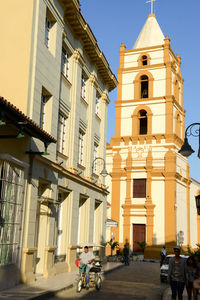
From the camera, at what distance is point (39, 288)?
1248 centimetres

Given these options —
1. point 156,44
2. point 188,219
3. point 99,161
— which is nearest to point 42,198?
point 99,161

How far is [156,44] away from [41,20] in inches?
1199

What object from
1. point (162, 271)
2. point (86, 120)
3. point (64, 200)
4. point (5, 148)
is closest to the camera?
point (5, 148)

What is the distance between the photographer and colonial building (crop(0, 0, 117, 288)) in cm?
1246

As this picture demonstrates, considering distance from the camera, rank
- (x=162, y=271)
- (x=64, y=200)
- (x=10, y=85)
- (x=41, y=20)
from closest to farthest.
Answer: (x=10, y=85) → (x=41, y=20) → (x=162, y=271) → (x=64, y=200)

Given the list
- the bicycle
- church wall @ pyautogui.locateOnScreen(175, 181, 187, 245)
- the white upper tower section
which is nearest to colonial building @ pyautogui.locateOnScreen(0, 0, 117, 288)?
the bicycle

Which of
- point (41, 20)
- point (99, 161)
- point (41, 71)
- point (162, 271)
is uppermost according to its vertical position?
point (41, 20)

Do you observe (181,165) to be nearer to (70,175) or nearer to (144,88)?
(144,88)

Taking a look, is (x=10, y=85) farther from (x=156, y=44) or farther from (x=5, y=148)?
(x=156, y=44)

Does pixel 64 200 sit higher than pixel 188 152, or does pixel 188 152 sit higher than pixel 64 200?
pixel 188 152

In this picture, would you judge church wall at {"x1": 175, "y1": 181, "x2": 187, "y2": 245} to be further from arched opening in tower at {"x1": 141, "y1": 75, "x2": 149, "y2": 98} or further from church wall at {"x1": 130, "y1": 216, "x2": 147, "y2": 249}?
arched opening in tower at {"x1": 141, "y1": 75, "x2": 149, "y2": 98}

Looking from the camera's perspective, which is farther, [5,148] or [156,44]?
[156,44]

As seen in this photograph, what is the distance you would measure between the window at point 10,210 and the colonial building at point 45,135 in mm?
32

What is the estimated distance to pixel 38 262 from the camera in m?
15.4
